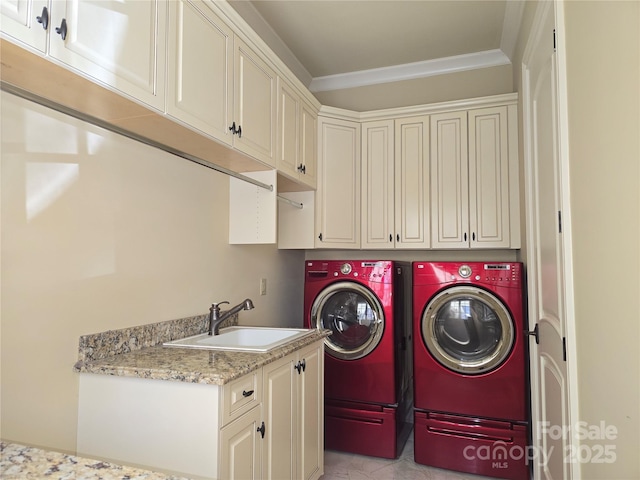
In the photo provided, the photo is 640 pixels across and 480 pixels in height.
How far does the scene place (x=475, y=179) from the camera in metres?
3.04

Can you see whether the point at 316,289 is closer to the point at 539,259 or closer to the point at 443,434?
the point at 443,434

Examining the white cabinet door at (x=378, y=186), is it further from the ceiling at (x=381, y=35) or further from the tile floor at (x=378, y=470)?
the tile floor at (x=378, y=470)

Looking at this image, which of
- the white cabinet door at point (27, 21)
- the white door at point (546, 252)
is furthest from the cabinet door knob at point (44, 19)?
the white door at point (546, 252)

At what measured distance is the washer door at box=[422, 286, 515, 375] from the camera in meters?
2.63

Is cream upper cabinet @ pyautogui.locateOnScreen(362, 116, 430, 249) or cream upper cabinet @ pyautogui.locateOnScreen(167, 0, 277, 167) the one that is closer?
cream upper cabinet @ pyautogui.locateOnScreen(167, 0, 277, 167)

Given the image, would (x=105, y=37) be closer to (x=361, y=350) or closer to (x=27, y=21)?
(x=27, y=21)

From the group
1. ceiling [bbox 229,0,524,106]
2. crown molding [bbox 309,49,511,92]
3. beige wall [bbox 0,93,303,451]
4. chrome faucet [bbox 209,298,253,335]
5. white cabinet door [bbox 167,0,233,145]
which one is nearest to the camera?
beige wall [bbox 0,93,303,451]

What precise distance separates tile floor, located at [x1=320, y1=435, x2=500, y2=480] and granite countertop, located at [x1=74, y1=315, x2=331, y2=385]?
3.83 ft

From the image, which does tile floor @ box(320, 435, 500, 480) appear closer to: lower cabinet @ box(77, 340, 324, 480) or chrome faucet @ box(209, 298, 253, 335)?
lower cabinet @ box(77, 340, 324, 480)

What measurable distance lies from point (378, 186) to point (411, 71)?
3.64 ft

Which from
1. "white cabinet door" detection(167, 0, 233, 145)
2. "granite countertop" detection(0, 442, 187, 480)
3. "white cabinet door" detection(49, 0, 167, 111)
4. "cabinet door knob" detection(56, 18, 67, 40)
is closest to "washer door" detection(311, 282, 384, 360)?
"white cabinet door" detection(167, 0, 233, 145)

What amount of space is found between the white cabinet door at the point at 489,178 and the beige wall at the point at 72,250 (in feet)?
6.35

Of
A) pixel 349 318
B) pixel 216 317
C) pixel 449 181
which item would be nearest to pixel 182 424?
pixel 216 317

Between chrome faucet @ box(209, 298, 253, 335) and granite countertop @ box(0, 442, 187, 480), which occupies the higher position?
chrome faucet @ box(209, 298, 253, 335)
